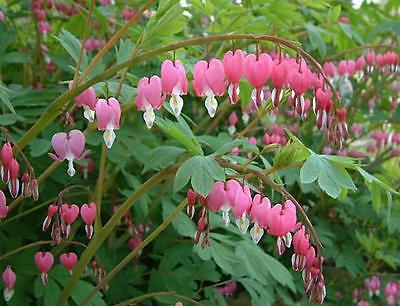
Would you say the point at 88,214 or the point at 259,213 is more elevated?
the point at 259,213

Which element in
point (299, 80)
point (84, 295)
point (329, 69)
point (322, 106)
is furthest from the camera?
point (329, 69)

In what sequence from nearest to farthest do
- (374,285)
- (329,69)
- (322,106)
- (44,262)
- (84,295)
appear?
(322,106) → (44,262) → (84,295) → (329,69) → (374,285)

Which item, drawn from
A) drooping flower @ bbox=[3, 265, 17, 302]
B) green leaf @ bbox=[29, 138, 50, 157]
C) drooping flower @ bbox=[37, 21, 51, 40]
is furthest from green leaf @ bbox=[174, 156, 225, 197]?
drooping flower @ bbox=[37, 21, 51, 40]

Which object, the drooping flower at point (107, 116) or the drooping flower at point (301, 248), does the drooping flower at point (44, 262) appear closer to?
the drooping flower at point (107, 116)

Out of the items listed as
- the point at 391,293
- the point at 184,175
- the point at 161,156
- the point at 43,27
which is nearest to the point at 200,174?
the point at 184,175

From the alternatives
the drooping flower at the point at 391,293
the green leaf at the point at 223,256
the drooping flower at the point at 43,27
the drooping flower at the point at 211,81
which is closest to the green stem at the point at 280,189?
the drooping flower at the point at 211,81

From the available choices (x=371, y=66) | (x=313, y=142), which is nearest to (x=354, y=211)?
(x=313, y=142)

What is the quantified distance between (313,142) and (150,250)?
111cm

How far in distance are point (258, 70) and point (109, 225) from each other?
563 millimetres

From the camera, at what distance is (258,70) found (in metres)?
1.41

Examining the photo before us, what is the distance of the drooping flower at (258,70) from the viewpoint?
141cm

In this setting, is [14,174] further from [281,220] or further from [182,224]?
[182,224]

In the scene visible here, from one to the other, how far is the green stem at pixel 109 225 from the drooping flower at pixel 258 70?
0.94 feet

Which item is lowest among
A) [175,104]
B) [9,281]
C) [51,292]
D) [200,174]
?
[51,292]
